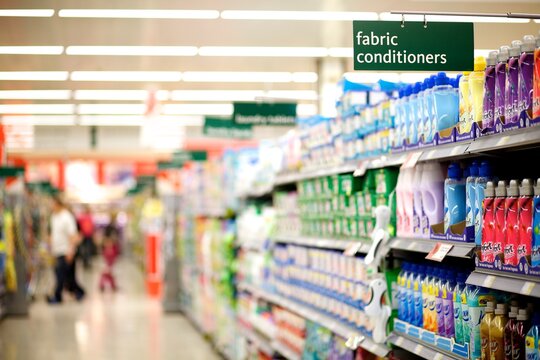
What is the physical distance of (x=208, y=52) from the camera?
865 centimetres

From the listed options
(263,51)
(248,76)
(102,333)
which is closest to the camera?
(263,51)

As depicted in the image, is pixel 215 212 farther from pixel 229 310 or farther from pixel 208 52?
pixel 208 52

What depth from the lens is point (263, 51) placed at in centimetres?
867

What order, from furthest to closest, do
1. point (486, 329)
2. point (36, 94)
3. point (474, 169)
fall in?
1. point (36, 94)
2. point (474, 169)
3. point (486, 329)

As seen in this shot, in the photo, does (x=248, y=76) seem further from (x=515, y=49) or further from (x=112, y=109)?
(x=515, y=49)

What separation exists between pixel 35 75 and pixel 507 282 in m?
8.09

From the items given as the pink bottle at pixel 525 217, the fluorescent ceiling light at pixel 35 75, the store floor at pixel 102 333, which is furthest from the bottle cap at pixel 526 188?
the fluorescent ceiling light at pixel 35 75

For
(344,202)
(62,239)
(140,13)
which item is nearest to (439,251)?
(344,202)

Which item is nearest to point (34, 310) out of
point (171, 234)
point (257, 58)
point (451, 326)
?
point (171, 234)

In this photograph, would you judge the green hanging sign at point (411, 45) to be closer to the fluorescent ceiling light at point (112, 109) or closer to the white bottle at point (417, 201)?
the white bottle at point (417, 201)

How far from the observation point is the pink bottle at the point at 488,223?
3.20m

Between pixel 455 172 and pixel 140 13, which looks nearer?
pixel 455 172

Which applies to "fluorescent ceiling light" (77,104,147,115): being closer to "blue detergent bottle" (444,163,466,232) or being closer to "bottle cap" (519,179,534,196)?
"blue detergent bottle" (444,163,466,232)

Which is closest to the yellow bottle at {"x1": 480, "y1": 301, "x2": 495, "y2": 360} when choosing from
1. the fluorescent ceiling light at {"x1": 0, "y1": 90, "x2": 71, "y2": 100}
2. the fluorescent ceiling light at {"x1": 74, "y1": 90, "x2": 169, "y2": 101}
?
the fluorescent ceiling light at {"x1": 74, "y1": 90, "x2": 169, "y2": 101}
